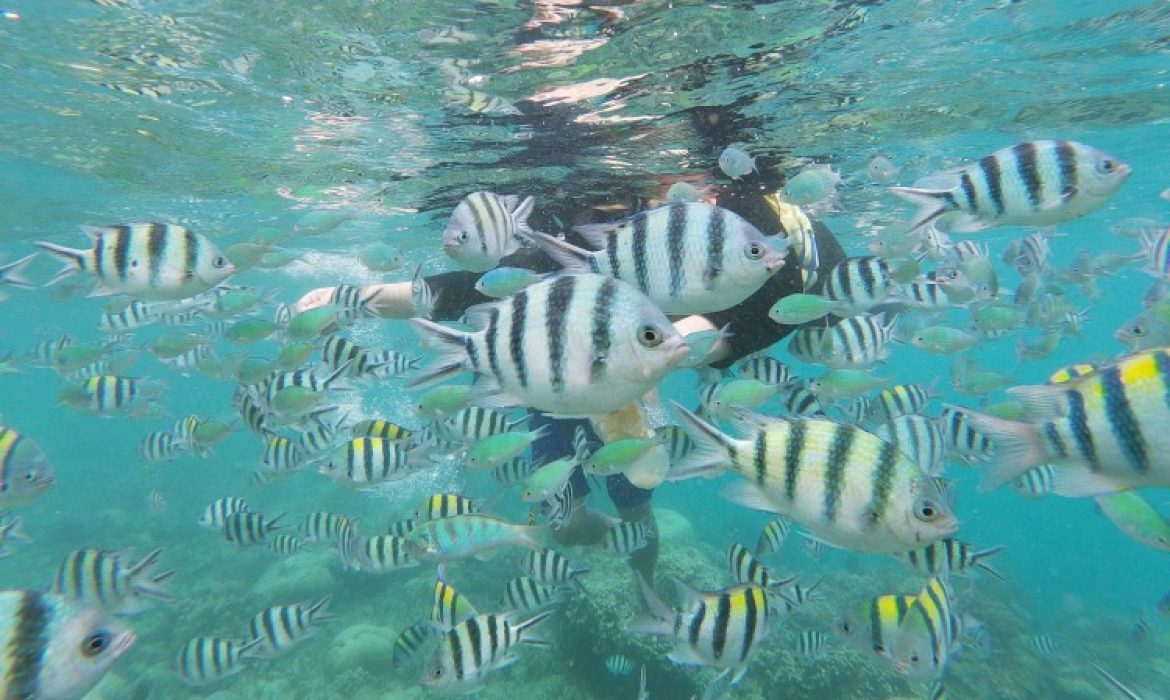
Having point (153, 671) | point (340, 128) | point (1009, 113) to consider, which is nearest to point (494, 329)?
point (340, 128)

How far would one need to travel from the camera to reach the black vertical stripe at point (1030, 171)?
3.23m

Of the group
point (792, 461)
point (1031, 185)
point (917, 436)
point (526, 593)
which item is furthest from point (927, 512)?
point (526, 593)

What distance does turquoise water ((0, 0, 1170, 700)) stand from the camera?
29.1 feet

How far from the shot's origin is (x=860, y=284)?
5430mm

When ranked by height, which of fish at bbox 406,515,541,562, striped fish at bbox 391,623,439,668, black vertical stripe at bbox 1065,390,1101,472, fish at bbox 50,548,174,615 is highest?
black vertical stripe at bbox 1065,390,1101,472

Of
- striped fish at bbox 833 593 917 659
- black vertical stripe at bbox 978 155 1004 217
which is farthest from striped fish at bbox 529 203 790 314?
striped fish at bbox 833 593 917 659

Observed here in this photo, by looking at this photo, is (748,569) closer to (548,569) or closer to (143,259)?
(548,569)

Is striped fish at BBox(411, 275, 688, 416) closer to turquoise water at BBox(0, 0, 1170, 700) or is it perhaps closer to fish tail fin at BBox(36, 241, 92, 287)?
fish tail fin at BBox(36, 241, 92, 287)

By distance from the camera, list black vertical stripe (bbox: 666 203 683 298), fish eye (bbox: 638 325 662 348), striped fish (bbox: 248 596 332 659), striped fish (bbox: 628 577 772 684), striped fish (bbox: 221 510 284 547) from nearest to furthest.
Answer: fish eye (bbox: 638 325 662 348)
black vertical stripe (bbox: 666 203 683 298)
striped fish (bbox: 628 577 772 684)
striped fish (bbox: 248 596 332 659)
striped fish (bbox: 221 510 284 547)

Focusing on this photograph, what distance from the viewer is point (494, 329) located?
230 cm

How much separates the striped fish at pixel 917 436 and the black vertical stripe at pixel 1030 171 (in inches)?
85.0

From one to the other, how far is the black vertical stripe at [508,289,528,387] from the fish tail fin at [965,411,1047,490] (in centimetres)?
185

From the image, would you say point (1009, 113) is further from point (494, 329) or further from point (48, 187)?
point (48, 187)

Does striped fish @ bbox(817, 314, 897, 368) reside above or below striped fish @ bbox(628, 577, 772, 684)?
above
